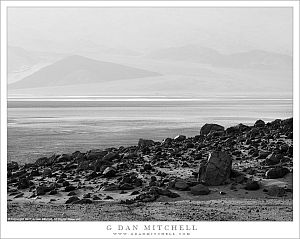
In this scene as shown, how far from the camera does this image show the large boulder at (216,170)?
16.0 metres

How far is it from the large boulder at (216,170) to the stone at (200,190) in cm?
72

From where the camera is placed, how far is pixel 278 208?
13.9m

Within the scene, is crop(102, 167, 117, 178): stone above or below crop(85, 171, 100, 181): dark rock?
above

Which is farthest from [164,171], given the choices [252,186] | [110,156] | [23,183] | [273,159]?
[23,183]

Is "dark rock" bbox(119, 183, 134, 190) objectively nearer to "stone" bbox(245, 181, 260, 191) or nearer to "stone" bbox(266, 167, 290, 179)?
"stone" bbox(245, 181, 260, 191)

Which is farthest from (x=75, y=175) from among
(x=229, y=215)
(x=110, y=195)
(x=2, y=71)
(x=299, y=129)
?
(x=299, y=129)

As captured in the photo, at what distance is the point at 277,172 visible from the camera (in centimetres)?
1638

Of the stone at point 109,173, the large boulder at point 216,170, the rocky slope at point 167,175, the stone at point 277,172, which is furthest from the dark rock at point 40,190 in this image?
the stone at point 277,172

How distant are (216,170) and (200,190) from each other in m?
1.16

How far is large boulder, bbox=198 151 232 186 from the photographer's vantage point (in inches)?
631

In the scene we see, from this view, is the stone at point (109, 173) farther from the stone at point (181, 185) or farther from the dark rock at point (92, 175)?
the stone at point (181, 185)

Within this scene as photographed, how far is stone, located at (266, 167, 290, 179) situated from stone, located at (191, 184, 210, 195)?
2393 mm

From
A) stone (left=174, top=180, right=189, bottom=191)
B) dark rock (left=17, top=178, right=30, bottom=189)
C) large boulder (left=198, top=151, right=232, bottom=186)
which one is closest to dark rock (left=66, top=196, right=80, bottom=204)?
dark rock (left=17, top=178, right=30, bottom=189)

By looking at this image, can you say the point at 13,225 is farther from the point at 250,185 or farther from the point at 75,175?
the point at 250,185
